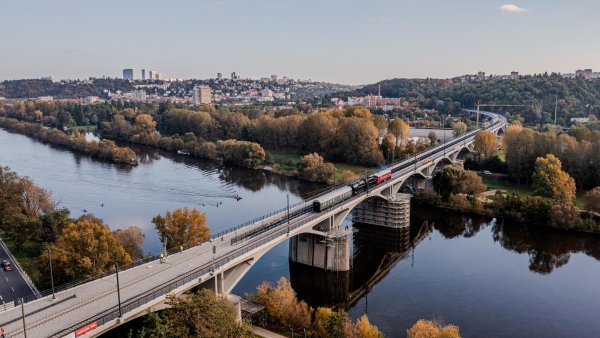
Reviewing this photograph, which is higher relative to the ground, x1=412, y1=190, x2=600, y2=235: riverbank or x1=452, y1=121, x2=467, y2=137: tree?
x1=452, y1=121, x2=467, y2=137: tree

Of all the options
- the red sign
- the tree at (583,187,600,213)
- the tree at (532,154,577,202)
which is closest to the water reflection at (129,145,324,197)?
the tree at (532,154,577,202)

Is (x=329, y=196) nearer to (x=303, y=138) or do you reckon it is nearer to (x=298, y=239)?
(x=298, y=239)

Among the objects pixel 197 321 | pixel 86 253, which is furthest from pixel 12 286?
pixel 197 321

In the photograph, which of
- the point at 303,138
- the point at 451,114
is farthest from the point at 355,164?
the point at 451,114

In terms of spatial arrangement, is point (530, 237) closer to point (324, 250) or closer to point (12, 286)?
point (324, 250)

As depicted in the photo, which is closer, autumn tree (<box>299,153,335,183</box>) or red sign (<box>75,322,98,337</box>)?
red sign (<box>75,322,98,337</box>)

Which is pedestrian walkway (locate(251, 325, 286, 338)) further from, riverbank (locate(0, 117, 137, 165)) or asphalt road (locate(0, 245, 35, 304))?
riverbank (locate(0, 117, 137, 165))
